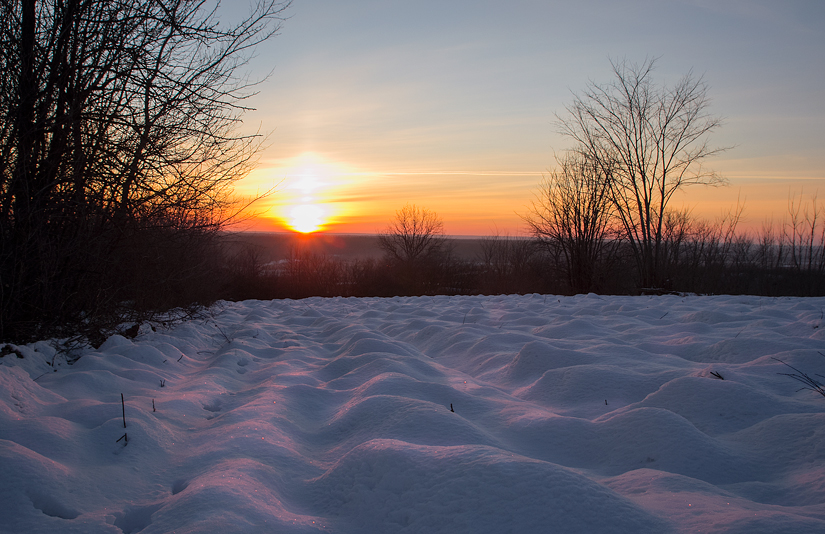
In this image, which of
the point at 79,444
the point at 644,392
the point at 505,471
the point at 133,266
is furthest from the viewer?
Answer: the point at 133,266

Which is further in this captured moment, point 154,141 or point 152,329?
point 152,329

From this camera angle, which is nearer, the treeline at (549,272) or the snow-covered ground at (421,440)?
the snow-covered ground at (421,440)

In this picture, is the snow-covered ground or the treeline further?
the treeline

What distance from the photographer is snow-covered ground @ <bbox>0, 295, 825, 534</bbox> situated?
51.6 inches

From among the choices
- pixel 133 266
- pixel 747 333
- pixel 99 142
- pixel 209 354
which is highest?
pixel 99 142

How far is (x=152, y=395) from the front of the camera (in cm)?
265

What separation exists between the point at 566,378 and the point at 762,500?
4.57 feet

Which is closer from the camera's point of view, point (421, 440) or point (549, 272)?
point (421, 440)

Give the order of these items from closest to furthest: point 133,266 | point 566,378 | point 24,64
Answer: point 566,378, point 24,64, point 133,266

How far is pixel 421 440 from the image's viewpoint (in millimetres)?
1893

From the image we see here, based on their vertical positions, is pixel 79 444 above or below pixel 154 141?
below

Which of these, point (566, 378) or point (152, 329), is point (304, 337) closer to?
point (152, 329)

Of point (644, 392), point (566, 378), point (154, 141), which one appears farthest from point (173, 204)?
point (644, 392)

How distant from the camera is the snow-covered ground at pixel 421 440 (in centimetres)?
131
